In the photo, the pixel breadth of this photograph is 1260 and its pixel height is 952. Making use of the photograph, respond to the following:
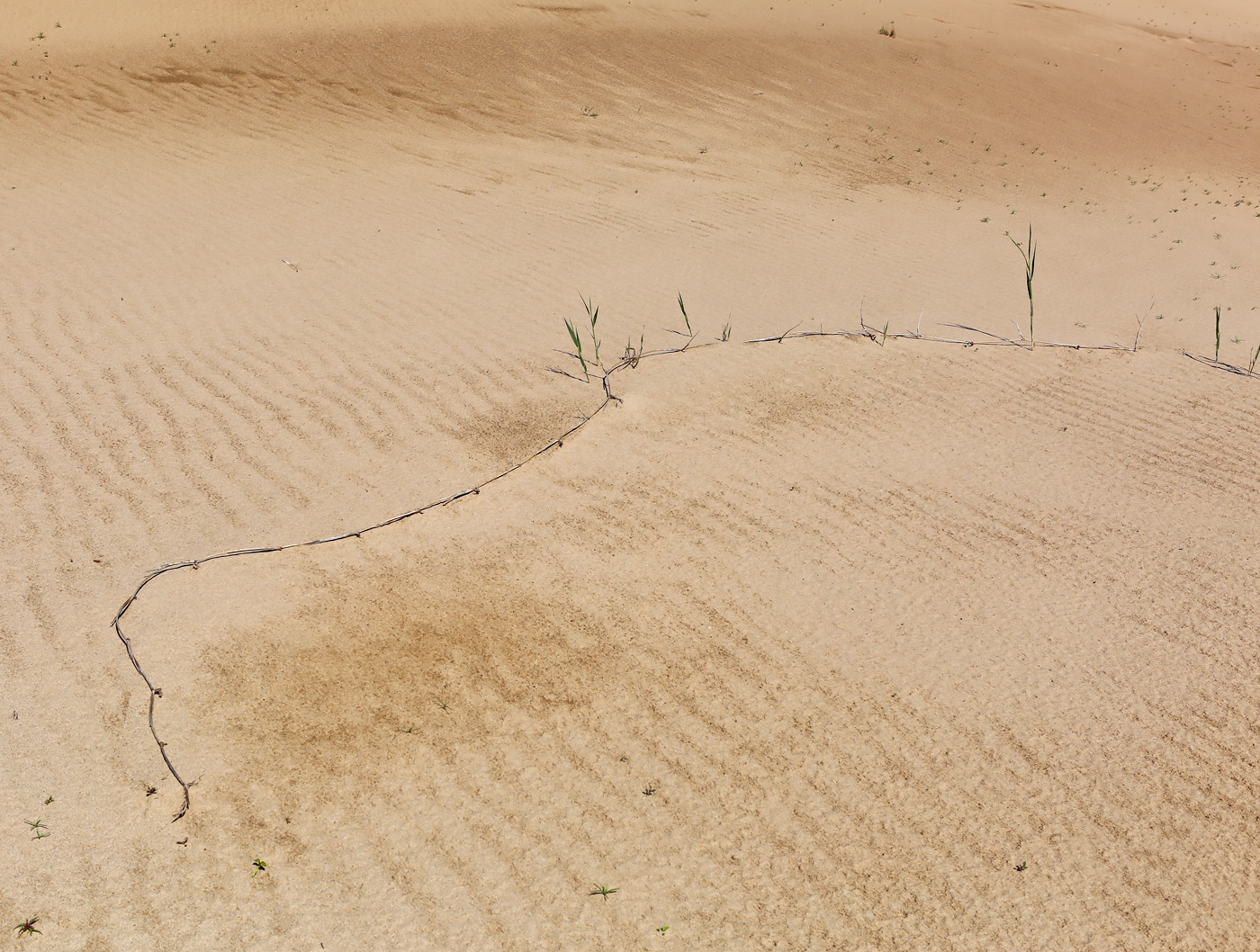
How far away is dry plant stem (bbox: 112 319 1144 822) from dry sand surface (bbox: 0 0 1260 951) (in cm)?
5

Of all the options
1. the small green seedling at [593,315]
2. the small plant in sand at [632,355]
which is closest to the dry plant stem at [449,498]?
the small plant in sand at [632,355]

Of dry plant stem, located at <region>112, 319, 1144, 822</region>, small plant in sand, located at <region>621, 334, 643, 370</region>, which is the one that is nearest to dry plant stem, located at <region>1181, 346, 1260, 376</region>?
dry plant stem, located at <region>112, 319, 1144, 822</region>

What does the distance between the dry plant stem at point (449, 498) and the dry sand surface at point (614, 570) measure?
45 millimetres

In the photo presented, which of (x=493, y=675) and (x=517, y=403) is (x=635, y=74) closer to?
(x=517, y=403)

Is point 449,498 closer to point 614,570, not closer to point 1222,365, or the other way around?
point 614,570

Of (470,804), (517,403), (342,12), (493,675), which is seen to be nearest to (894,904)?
(470,804)

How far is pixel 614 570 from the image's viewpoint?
13.6 ft

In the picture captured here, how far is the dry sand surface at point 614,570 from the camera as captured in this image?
9.24 ft

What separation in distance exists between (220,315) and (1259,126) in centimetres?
1352

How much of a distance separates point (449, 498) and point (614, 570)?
3.16 ft

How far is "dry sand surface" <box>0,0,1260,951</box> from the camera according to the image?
282cm

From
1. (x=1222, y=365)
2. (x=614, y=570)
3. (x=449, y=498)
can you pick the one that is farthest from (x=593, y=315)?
(x=1222, y=365)

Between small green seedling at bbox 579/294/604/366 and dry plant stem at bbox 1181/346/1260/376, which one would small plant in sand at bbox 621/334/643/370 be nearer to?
small green seedling at bbox 579/294/604/366

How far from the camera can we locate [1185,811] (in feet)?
10.1
